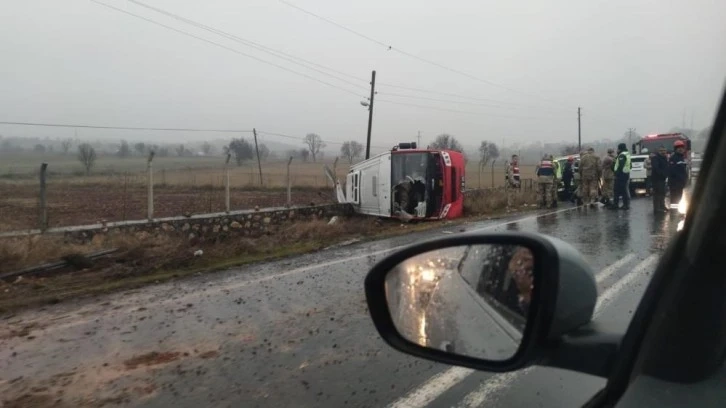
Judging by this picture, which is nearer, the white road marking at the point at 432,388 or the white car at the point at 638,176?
the white road marking at the point at 432,388

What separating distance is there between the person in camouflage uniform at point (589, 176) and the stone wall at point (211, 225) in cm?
796

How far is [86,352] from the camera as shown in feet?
16.3

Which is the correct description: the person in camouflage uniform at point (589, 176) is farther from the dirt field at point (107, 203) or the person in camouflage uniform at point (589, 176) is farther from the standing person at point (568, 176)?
the dirt field at point (107, 203)

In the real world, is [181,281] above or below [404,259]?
below

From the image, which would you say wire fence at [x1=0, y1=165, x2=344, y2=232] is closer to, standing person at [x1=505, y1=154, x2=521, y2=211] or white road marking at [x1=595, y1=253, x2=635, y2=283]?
standing person at [x1=505, y1=154, x2=521, y2=211]

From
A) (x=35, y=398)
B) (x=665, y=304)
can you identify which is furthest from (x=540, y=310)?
(x=35, y=398)

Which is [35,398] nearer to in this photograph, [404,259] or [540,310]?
[404,259]

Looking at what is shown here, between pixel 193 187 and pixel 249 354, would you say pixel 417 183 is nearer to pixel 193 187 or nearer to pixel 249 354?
pixel 249 354

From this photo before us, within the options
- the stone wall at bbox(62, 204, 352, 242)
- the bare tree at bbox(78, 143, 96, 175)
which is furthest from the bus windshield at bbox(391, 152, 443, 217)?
the bare tree at bbox(78, 143, 96, 175)

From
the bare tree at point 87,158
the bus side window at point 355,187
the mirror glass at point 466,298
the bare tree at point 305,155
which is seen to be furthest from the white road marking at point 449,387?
the bare tree at point 87,158

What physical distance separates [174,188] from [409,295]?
32.7 metres

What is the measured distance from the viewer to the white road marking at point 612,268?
22.3ft


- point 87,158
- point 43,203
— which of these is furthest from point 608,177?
point 87,158

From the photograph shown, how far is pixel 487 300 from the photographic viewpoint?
227cm
